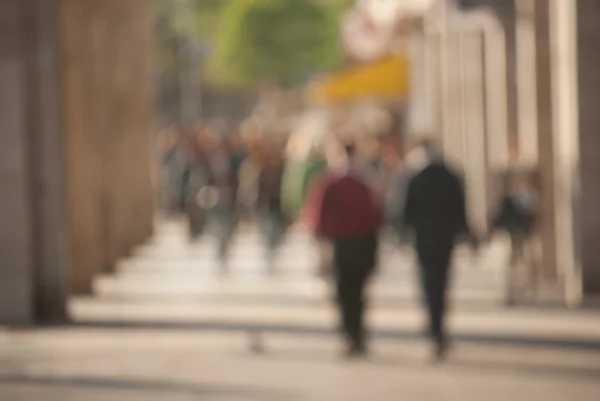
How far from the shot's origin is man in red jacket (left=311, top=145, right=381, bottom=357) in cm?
1414

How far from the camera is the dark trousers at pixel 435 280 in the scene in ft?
46.0

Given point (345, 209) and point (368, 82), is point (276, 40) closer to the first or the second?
point (368, 82)

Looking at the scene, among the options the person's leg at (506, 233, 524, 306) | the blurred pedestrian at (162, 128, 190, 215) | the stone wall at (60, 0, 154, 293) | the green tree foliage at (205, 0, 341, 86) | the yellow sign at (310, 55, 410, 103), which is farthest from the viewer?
the green tree foliage at (205, 0, 341, 86)

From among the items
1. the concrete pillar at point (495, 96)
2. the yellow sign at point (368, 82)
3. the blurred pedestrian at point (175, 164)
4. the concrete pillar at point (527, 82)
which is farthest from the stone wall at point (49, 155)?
the yellow sign at point (368, 82)

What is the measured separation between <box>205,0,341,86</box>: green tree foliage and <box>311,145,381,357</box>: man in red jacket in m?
88.2

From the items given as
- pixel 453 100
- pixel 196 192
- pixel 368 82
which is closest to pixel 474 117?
pixel 453 100

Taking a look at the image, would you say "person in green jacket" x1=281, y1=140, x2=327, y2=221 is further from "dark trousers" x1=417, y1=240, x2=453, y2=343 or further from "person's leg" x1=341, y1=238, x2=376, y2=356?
"dark trousers" x1=417, y1=240, x2=453, y2=343

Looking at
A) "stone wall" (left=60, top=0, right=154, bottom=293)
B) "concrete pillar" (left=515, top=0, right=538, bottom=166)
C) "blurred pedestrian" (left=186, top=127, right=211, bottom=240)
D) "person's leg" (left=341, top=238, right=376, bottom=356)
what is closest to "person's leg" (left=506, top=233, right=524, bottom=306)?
"concrete pillar" (left=515, top=0, right=538, bottom=166)

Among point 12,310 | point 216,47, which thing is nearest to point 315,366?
point 12,310

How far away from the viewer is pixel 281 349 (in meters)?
14.8

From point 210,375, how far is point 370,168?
11.9 metres

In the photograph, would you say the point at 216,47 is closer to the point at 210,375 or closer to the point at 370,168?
the point at 370,168

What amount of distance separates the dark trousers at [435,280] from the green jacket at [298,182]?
6698 millimetres

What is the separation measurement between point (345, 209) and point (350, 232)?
0.20 meters
